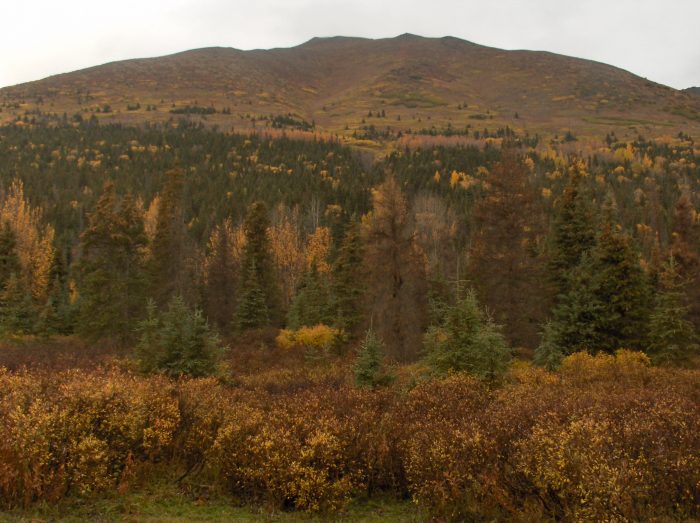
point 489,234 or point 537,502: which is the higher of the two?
point 489,234

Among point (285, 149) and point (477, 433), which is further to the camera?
point (285, 149)

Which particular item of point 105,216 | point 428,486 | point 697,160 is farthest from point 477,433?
point 697,160

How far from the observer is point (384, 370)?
15.9 meters

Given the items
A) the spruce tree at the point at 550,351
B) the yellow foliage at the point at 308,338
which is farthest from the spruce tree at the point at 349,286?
the spruce tree at the point at 550,351

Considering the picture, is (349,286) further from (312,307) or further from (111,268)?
(111,268)

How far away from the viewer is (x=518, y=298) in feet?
72.8

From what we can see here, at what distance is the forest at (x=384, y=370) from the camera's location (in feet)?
22.4

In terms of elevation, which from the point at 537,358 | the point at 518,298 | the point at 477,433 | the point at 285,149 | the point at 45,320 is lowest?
the point at 45,320

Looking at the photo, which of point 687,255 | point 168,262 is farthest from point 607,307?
point 168,262

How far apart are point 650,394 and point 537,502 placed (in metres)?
5.07

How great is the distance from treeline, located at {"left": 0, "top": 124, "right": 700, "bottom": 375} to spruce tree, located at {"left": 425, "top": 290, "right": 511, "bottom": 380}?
55 mm

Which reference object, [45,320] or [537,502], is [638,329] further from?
[45,320]

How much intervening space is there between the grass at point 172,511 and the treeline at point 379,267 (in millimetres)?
7401

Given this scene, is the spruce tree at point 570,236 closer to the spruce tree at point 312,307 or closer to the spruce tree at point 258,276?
the spruce tree at point 312,307
